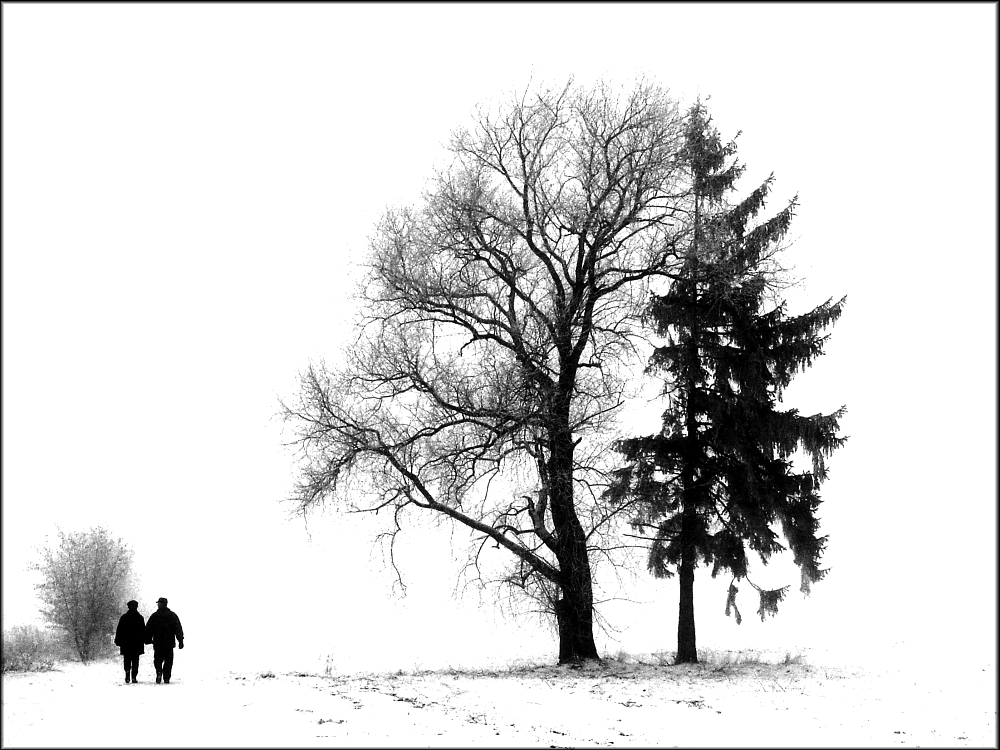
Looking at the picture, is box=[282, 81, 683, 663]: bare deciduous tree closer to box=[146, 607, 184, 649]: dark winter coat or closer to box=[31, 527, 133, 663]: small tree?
box=[146, 607, 184, 649]: dark winter coat

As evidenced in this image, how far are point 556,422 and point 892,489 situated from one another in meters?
37.4

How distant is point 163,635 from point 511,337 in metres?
9.70

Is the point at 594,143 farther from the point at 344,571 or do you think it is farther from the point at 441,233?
the point at 344,571

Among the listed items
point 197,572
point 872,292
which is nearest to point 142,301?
point 197,572

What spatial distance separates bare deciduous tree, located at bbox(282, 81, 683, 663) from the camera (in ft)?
54.7

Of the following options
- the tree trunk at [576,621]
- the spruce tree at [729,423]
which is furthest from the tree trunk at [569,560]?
the spruce tree at [729,423]

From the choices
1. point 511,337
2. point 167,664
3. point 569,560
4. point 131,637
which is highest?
point 511,337

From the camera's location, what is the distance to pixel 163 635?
44.8 ft

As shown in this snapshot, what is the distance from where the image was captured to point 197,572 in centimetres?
5269

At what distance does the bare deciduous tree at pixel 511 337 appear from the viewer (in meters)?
16.7

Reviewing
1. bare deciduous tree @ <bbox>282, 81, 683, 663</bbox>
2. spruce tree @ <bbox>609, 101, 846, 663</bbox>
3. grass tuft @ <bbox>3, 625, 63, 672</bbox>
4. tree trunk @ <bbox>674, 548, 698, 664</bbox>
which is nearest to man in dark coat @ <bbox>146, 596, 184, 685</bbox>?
bare deciduous tree @ <bbox>282, 81, 683, 663</bbox>

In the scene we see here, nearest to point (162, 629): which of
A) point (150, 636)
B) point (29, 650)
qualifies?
point (150, 636)

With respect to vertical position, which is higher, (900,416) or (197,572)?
(900,416)

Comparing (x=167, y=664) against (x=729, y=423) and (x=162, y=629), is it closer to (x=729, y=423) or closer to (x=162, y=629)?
(x=162, y=629)
